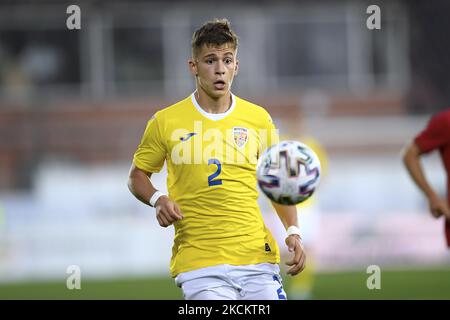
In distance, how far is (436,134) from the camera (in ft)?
24.9

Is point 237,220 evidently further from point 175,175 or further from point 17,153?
point 17,153

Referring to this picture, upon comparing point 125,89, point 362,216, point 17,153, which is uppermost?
point 125,89

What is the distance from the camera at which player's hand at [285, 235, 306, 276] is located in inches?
229

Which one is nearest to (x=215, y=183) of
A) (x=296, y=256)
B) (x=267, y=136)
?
(x=267, y=136)

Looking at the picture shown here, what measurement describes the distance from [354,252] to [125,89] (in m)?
12.7

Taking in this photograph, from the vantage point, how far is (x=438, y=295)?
12.7m

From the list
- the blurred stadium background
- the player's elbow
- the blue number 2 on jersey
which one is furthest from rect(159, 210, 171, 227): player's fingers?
the blurred stadium background

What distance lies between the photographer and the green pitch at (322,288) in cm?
1358

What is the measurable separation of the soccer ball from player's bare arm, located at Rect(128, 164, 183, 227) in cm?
49

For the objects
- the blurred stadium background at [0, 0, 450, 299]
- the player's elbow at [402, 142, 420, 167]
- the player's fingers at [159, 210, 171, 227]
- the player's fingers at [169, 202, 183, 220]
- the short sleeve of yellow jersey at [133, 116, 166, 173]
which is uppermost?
the blurred stadium background at [0, 0, 450, 299]

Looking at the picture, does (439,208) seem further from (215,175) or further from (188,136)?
(188,136)

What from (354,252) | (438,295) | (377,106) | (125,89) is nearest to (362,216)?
(354,252)

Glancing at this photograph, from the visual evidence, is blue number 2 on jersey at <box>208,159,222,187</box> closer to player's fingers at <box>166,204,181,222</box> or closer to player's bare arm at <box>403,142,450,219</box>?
player's fingers at <box>166,204,181,222</box>
